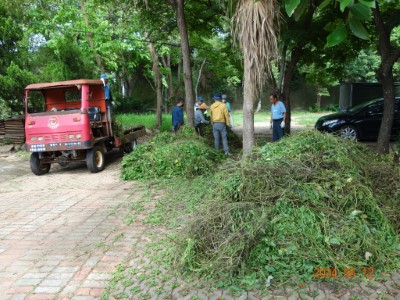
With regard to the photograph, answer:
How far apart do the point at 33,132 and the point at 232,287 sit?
694 centimetres

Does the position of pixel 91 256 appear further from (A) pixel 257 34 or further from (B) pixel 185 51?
(B) pixel 185 51

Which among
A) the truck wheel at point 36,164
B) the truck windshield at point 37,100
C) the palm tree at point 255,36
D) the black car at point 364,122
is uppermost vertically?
the palm tree at point 255,36

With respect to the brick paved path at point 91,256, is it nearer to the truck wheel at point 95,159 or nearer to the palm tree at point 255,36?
the truck wheel at point 95,159

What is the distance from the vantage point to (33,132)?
8391 millimetres

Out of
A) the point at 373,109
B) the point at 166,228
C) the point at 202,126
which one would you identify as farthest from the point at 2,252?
the point at 373,109

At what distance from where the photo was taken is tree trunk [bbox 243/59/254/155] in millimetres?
6072

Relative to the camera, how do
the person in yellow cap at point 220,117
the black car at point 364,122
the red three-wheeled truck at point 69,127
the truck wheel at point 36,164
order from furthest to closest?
the black car at point 364,122
the person in yellow cap at point 220,117
the truck wheel at point 36,164
the red three-wheeled truck at point 69,127

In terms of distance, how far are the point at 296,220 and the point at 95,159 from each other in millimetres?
6314

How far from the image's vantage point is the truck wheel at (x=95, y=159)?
859 cm

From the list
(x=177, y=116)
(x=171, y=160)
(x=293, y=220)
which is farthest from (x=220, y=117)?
(x=293, y=220)

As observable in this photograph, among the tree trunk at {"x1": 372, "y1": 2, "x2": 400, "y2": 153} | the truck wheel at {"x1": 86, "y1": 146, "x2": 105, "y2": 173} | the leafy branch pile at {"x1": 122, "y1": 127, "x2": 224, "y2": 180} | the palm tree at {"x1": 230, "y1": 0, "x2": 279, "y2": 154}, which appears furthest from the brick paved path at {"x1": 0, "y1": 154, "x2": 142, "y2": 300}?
the tree trunk at {"x1": 372, "y1": 2, "x2": 400, "y2": 153}

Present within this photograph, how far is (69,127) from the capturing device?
8.20 meters

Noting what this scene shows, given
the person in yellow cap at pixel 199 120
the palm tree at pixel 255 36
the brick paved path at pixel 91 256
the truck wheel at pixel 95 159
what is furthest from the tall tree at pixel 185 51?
the palm tree at pixel 255 36

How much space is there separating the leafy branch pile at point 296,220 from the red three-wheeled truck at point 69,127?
16.2 feet
